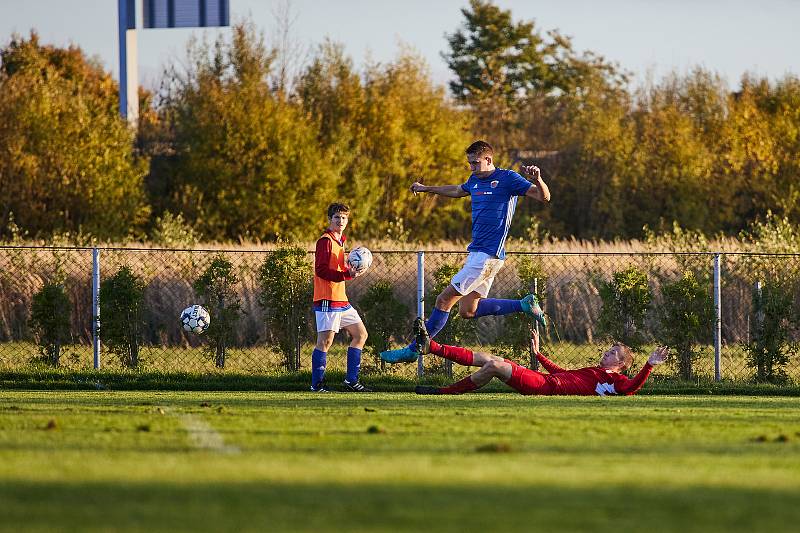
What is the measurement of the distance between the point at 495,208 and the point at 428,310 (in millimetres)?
4414

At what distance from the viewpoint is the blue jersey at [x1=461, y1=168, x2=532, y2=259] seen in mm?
13148

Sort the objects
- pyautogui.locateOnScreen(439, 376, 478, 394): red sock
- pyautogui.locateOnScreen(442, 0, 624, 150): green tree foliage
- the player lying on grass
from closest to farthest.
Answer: the player lying on grass, pyautogui.locateOnScreen(439, 376, 478, 394): red sock, pyautogui.locateOnScreen(442, 0, 624, 150): green tree foliage

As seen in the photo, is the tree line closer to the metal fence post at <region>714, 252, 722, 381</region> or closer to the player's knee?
the metal fence post at <region>714, 252, 722, 381</region>

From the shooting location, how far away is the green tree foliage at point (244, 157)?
37.0 m

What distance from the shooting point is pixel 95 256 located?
1695 centimetres

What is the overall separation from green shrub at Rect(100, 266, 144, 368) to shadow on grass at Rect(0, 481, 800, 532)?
35.2ft

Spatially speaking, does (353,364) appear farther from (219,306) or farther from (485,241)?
(219,306)

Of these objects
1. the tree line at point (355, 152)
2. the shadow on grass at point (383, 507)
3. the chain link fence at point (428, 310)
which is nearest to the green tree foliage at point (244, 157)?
the tree line at point (355, 152)

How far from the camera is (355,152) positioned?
4022 centimetres

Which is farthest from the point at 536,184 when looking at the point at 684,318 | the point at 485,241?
the point at 684,318

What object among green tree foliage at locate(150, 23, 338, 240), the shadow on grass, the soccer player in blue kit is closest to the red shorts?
the soccer player in blue kit

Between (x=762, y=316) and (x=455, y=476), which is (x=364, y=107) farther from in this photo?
(x=455, y=476)

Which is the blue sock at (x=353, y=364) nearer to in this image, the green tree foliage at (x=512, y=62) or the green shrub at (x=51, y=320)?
the green shrub at (x=51, y=320)

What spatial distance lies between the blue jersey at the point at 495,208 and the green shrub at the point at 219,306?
16.2ft
